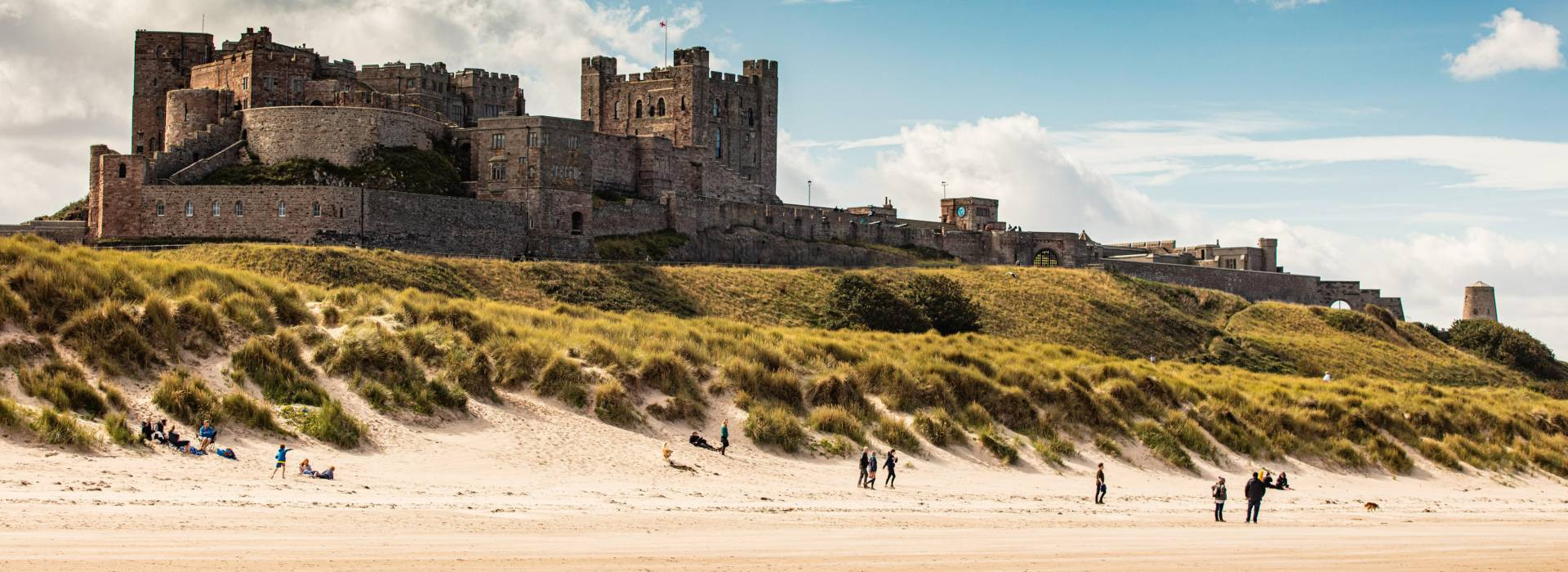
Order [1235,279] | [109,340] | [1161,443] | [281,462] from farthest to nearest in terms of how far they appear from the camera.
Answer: [1235,279] < [1161,443] < [109,340] < [281,462]

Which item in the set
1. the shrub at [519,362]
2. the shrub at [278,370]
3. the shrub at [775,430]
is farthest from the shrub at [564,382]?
the shrub at [278,370]

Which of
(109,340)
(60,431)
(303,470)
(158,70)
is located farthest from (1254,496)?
(158,70)

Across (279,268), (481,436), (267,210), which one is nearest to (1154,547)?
(481,436)

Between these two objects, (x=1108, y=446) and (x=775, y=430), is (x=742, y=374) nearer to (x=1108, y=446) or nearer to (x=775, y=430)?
(x=775, y=430)

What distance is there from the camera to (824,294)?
196 ft

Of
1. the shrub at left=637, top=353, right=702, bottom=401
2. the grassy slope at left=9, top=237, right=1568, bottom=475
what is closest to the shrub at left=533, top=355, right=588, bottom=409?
the grassy slope at left=9, top=237, right=1568, bottom=475

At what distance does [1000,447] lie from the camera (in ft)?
104

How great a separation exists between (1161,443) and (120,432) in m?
22.3

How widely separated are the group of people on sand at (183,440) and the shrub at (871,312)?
30531mm

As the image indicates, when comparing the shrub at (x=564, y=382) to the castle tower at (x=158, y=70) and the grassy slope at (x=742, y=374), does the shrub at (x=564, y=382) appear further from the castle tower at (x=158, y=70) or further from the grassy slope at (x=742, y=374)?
the castle tower at (x=158, y=70)

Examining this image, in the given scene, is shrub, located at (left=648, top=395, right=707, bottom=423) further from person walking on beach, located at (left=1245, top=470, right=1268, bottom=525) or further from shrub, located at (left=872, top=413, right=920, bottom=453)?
person walking on beach, located at (left=1245, top=470, right=1268, bottom=525)

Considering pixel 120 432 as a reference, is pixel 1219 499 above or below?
below

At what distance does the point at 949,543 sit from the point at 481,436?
32.3ft

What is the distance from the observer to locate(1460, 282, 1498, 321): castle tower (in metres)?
89.4
